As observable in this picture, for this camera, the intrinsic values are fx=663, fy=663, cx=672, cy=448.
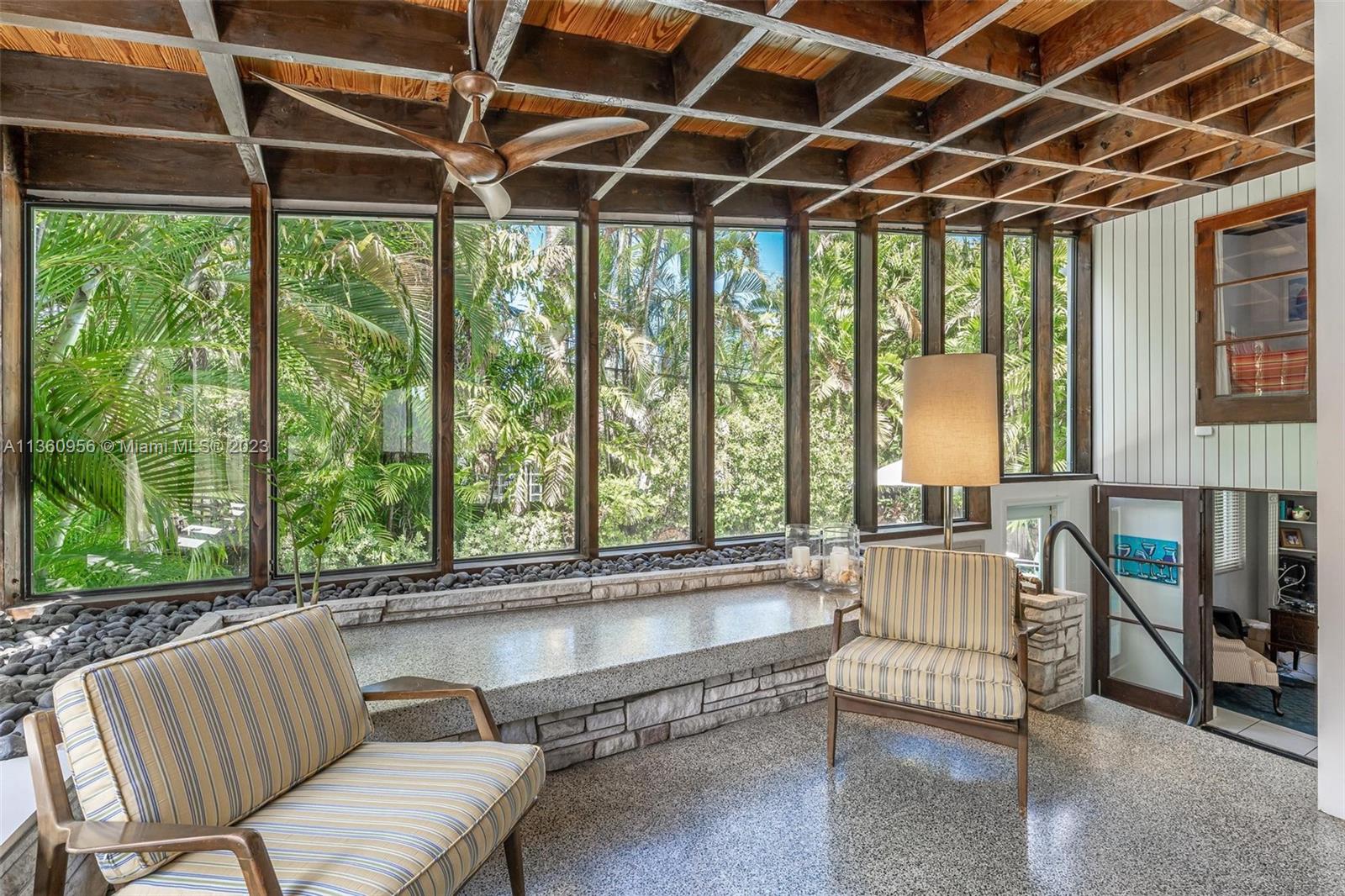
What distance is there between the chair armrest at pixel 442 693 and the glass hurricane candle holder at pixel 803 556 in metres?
2.48

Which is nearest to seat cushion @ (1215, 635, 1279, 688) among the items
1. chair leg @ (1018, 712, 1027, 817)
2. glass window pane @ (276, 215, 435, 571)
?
chair leg @ (1018, 712, 1027, 817)

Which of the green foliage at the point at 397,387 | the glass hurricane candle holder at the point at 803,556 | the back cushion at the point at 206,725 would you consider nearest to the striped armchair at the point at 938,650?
the glass hurricane candle holder at the point at 803,556

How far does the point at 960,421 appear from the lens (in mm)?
3141

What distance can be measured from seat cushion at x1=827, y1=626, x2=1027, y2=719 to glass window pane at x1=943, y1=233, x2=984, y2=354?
3322mm

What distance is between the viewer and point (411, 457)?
3.92 meters

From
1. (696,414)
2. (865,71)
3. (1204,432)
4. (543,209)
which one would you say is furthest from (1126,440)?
(543,209)

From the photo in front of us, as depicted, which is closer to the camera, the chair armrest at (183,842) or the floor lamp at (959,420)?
the chair armrest at (183,842)

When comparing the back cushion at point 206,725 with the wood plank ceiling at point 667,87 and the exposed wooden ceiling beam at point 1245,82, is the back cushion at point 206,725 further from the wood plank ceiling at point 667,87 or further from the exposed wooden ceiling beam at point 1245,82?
the exposed wooden ceiling beam at point 1245,82

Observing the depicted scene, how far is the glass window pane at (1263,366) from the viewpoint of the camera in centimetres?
452

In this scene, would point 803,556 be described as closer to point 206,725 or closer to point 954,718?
point 954,718

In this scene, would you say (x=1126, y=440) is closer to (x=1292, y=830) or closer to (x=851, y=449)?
(x=851, y=449)

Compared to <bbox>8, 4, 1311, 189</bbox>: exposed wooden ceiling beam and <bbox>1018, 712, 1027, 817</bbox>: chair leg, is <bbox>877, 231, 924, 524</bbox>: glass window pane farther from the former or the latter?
<bbox>1018, 712, 1027, 817</bbox>: chair leg

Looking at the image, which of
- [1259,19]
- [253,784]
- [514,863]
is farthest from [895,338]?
[253,784]

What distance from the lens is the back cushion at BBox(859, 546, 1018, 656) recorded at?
2871mm
